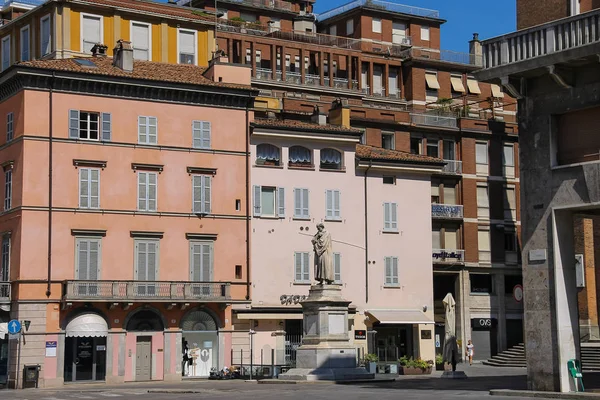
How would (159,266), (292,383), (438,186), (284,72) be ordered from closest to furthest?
(292,383)
(159,266)
(438,186)
(284,72)

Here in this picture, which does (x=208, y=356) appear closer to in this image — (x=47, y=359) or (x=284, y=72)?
(x=47, y=359)

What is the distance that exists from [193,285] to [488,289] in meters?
25.7

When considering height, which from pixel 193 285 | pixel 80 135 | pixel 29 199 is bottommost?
pixel 193 285

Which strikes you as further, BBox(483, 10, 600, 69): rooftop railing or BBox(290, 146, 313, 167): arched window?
BBox(290, 146, 313, 167): arched window

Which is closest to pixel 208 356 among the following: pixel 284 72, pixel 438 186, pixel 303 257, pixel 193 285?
pixel 193 285

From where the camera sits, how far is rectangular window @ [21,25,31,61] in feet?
225

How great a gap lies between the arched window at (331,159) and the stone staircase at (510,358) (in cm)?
1561

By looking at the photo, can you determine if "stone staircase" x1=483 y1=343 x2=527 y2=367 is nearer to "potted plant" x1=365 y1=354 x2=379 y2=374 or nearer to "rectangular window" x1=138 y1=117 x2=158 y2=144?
"potted plant" x1=365 y1=354 x2=379 y2=374

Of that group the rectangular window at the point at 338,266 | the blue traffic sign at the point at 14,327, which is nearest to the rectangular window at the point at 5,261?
the blue traffic sign at the point at 14,327

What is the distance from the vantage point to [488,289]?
247 ft

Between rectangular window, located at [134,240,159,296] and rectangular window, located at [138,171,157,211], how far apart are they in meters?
1.83

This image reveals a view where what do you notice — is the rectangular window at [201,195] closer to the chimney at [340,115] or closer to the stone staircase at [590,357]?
the chimney at [340,115]

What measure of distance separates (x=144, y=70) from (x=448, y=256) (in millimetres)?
24715

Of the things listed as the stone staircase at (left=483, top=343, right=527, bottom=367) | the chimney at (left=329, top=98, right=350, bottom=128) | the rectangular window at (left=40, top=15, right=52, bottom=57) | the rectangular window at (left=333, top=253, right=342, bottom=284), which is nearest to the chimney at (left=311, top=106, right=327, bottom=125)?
the chimney at (left=329, top=98, right=350, bottom=128)
